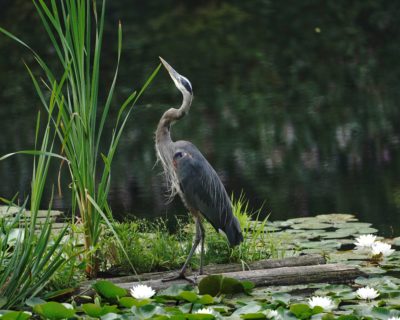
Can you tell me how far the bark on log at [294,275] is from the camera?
5270mm

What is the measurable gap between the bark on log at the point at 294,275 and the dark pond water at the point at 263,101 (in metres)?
1.33

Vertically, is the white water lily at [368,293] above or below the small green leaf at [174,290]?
below

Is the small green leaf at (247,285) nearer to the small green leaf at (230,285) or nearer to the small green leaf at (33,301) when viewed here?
the small green leaf at (230,285)

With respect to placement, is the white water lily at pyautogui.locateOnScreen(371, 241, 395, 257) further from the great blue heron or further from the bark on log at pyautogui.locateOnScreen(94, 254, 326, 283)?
the great blue heron

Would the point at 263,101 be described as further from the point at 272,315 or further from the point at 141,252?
the point at 272,315

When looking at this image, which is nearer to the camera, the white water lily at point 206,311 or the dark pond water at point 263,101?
the white water lily at point 206,311

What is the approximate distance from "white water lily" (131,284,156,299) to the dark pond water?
2.39 m

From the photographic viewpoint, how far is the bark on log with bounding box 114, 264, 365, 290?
527 centimetres

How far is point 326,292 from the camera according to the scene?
5043 millimetres

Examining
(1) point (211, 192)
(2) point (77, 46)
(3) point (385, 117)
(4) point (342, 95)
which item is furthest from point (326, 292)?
(4) point (342, 95)

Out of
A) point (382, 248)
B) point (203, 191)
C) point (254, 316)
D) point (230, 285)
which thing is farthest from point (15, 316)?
point (382, 248)

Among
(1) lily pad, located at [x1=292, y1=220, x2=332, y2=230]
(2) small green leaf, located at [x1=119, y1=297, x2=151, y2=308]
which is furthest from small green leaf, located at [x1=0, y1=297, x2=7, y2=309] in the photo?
(1) lily pad, located at [x1=292, y1=220, x2=332, y2=230]

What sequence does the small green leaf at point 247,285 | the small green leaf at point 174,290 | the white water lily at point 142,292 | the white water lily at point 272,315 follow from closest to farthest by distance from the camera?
the white water lily at point 272,315 → the white water lily at point 142,292 → the small green leaf at point 174,290 → the small green leaf at point 247,285

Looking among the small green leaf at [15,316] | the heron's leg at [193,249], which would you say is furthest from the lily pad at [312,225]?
the small green leaf at [15,316]
